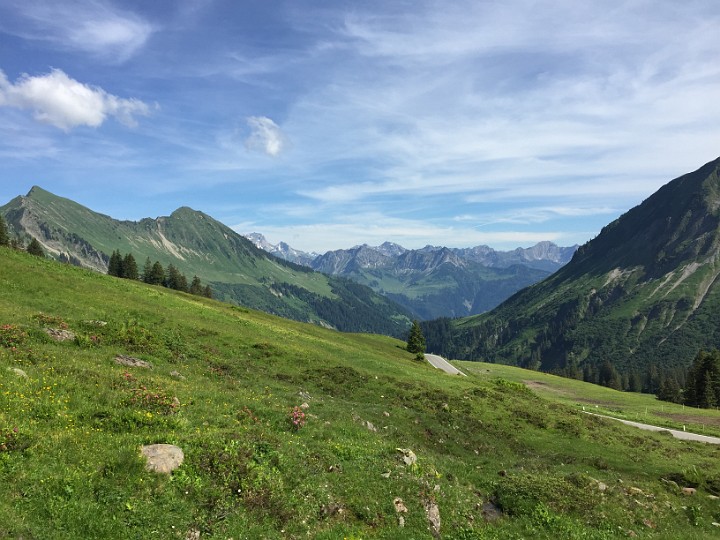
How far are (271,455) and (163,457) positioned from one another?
12.3ft

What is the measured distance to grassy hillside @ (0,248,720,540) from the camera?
39.2 feet

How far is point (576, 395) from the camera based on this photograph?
94375 millimetres

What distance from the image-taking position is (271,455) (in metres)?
15.5

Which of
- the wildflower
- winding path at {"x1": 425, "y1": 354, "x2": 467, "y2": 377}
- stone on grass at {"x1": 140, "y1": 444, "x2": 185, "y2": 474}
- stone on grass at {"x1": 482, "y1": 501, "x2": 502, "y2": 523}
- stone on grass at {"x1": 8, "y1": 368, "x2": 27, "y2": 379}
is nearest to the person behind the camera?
stone on grass at {"x1": 140, "y1": 444, "x2": 185, "y2": 474}

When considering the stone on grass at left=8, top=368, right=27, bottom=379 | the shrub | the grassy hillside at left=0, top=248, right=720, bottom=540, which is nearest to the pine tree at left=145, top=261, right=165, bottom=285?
the grassy hillside at left=0, top=248, right=720, bottom=540

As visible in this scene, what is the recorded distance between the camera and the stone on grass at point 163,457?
1302 centimetres

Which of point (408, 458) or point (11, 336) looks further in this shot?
point (11, 336)

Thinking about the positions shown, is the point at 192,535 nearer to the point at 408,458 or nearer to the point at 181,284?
the point at 408,458

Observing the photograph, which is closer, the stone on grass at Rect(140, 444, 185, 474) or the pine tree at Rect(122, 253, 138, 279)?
the stone on grass at Rect(140, 444, 185, 474)

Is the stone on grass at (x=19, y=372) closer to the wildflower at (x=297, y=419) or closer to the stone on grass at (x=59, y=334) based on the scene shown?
the stone on grass at (x=59, y=334)

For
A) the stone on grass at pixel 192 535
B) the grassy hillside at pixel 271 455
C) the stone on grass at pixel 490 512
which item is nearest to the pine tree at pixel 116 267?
the grassy hillside at pixel 271 455

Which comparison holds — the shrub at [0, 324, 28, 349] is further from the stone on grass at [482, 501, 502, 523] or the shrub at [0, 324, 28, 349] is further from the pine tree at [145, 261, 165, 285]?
the pine tree at [145, 261, 165, 285]

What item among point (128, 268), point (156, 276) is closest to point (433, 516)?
point (128, 268)

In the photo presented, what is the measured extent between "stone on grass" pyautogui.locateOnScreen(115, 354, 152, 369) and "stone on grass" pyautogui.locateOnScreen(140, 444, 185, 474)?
503 inches
